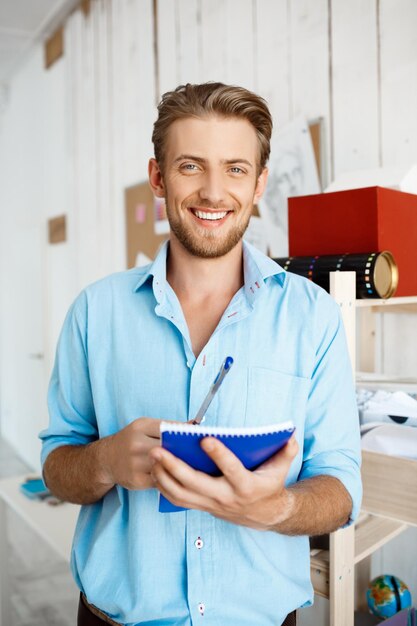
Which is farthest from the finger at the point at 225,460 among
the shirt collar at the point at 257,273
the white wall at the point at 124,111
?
the white wall at the point at 124,111

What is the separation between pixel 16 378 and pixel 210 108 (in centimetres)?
443

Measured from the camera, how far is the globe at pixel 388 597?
58.8 inches

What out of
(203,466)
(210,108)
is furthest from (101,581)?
(210,108)

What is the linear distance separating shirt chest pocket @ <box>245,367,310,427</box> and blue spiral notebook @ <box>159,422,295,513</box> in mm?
311

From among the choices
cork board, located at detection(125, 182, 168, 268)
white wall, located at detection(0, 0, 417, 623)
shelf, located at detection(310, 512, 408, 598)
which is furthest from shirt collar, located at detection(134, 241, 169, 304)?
cork board, located at detection(125, 182, 168, 268)

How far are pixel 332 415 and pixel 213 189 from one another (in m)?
0.46

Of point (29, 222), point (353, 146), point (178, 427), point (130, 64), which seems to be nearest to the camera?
point (178, 427)

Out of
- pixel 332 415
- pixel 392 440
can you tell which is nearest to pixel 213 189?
pixel 332 415

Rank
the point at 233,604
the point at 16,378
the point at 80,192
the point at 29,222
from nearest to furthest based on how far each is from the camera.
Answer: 1. the point at 233,604
2. the point at 80,192
3. the point at 29,222
4. the point at 16,378

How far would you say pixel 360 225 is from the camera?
50.1 inches

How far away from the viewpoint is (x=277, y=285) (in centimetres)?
115

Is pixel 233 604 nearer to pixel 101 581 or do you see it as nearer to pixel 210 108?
pixel 101 581

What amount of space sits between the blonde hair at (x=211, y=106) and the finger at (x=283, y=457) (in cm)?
65

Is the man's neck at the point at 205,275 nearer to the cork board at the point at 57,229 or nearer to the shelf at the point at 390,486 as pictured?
the shelf at the point at 390,486
